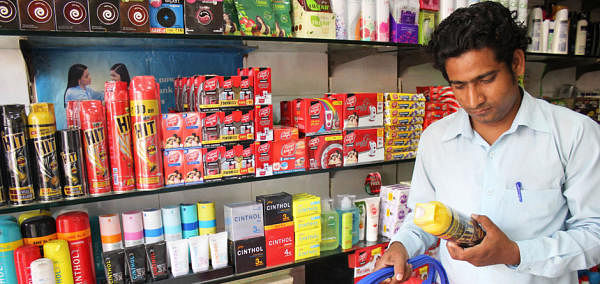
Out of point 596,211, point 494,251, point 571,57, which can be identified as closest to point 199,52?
point 494,251

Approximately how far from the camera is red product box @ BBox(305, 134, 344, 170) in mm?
1687

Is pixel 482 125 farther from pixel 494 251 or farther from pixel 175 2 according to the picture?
pixel 175 2

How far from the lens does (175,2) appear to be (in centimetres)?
137

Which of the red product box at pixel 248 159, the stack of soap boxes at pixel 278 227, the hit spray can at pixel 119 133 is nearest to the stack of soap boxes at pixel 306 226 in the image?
the stack of soap boxes at pixel 278 227

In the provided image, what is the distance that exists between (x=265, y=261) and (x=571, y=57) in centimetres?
229

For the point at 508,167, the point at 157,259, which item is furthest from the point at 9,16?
the point at 508,167

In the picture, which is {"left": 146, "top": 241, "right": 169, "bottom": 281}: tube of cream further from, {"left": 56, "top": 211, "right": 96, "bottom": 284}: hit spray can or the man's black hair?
the man's black hair

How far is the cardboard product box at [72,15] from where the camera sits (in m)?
1.18

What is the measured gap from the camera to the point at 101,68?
1.59 metres

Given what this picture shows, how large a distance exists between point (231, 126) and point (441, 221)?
0.93m

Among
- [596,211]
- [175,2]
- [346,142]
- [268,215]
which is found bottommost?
[268,215]

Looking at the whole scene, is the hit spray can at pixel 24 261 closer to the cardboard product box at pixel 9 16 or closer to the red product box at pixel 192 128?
the red product box at pixel 192 128

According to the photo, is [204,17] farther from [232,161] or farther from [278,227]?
[278,227]

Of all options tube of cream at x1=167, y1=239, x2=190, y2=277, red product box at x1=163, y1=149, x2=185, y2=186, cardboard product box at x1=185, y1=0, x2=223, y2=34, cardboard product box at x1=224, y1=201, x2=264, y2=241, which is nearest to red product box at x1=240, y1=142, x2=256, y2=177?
cardboard product box at x1=224, y1=201, x2=264, y2=241
